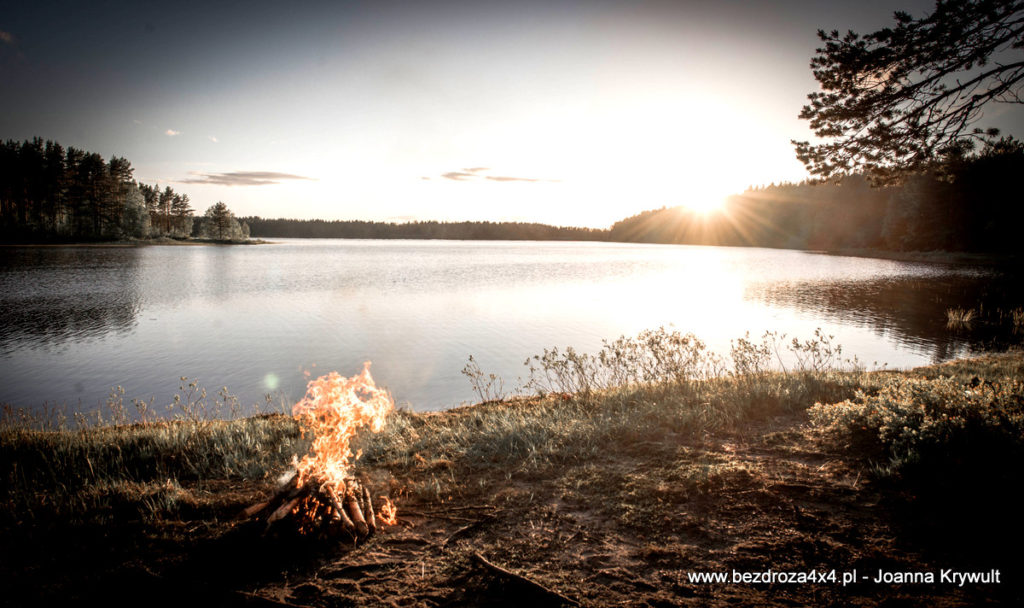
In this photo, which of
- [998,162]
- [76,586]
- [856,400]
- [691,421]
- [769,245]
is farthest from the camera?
[769,245]

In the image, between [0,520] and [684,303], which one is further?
[684,303]

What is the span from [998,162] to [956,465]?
265ft

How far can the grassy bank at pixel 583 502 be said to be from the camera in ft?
13.4

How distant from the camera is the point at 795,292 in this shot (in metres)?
35.3

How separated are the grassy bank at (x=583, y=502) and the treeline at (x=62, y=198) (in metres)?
92.0

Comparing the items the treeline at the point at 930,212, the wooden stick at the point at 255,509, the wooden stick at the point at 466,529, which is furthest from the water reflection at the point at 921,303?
the wooden stick at the point at 255,509

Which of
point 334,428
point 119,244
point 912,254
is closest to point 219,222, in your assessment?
point 119,244

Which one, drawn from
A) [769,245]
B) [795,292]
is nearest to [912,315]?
[795,292]

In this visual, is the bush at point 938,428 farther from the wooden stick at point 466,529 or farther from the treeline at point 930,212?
the treeline at point 930,212

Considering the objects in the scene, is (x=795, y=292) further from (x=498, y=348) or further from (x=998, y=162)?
(x=998, y=162)

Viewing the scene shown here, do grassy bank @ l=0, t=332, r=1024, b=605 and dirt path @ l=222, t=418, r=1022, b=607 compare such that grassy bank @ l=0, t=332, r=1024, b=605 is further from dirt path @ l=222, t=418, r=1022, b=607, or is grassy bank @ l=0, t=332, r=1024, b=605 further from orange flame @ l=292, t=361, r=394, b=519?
orange flame @ l=292, t=361, r=394, b=519

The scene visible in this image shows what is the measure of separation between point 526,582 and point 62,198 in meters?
105

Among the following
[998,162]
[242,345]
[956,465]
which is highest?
[998,162]

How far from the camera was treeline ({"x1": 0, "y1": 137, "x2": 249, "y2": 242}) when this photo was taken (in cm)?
7106
